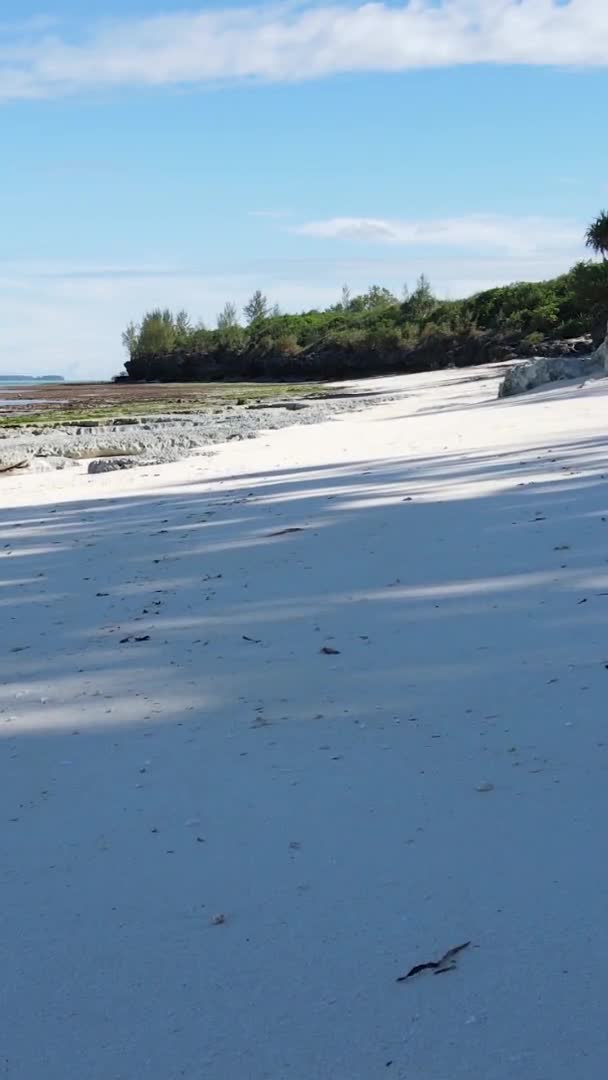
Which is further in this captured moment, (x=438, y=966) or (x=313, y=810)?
(x=313, y=810)

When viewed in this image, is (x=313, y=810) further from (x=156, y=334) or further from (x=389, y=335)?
(x=156, y=334)

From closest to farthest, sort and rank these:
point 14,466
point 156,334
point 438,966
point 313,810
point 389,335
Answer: point 438,966
point 313,810
point 14,466
point 389,335
point 156,334

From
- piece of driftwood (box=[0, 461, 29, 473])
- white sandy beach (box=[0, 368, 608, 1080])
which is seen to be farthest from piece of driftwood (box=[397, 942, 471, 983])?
piece of driftwood (box=[0, 461, 29, 473])

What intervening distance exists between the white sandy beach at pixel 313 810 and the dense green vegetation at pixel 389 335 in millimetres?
28477

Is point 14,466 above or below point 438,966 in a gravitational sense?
above

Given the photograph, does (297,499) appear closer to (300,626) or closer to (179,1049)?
(300,626)

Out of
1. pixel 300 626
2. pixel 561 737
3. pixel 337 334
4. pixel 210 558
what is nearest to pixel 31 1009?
pixel 561 737

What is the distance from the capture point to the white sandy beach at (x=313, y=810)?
1859mm

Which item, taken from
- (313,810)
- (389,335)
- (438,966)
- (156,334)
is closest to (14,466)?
(313,810)

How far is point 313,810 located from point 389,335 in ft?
167

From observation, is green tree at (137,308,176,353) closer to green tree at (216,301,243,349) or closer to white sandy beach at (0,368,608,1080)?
green tree at (216,301,243,349)

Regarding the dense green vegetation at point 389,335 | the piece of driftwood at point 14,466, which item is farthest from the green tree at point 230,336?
the piece of driftwood at point 14,466

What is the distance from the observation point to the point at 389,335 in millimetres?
52406

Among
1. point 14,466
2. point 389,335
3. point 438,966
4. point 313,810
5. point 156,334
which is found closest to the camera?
point 438,966
